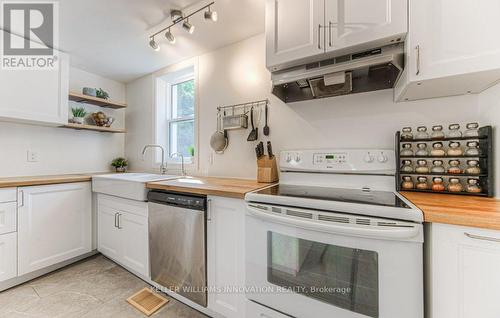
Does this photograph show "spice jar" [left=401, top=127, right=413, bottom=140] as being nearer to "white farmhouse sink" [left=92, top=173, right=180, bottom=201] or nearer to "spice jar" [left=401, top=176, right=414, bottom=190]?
"spice jar" [left=401, top=176, right=414, bottom=190]

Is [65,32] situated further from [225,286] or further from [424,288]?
[424,288]

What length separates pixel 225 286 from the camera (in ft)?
4.47

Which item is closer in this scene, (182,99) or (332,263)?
(332,263)

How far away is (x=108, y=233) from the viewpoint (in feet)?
6.95

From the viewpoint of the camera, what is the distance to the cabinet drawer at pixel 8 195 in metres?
1.69

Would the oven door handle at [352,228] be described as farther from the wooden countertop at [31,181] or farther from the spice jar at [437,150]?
the wooden countertop at [31,181]

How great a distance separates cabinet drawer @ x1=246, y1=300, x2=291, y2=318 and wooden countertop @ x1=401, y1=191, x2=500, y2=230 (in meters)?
0.86

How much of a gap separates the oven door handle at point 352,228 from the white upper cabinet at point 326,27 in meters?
0.95

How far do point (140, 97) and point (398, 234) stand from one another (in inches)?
126

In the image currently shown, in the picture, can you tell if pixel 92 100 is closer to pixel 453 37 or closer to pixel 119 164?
pixel 119 164

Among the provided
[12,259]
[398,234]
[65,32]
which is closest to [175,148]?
[65,32]

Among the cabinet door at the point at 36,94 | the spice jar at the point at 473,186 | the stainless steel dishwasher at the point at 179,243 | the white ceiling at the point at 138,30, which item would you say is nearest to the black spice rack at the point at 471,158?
the spice jar at the point at 473,186

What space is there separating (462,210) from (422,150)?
52cm

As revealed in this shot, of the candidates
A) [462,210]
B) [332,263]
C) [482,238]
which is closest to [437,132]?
[462,210]
